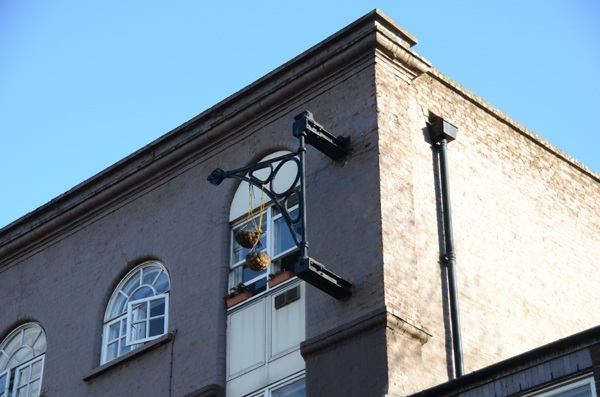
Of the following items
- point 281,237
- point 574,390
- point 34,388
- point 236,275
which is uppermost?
point 281,237

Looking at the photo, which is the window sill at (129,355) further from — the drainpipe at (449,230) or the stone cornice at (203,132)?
the drainpipe at (449,230)

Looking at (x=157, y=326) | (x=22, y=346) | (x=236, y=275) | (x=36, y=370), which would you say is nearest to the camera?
(x=236, y=275)

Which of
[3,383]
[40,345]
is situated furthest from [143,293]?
[3,383]

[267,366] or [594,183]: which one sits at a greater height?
[594,183]

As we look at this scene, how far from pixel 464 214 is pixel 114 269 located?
6.05 metres

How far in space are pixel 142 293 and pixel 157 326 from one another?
35.6 inches

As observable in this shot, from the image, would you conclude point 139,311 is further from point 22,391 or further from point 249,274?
point 22,391

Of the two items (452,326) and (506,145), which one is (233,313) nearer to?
(452,326)

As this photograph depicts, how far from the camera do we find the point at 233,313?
18.5 metres

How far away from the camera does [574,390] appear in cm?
1299

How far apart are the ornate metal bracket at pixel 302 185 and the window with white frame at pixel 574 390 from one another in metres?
4.01

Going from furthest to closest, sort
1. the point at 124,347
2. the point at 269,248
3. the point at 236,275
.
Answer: the point at 124,347
the point at 236,275
the point at 269,248

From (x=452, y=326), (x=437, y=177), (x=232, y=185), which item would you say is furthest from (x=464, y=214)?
(x=232, y=185)

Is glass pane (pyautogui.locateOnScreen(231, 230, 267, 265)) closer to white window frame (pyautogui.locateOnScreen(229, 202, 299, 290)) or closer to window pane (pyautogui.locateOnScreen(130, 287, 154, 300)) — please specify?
white window frame (pyautogui.locateOnScreen(229, 202, 299, 290))
